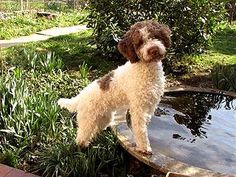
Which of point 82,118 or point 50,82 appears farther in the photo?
point 50,82

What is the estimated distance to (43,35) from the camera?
34.6ft

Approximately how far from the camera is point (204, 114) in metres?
4.95

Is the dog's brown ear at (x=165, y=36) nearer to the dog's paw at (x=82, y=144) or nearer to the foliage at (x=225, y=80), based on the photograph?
the dog's paw at (x=82, y=144)

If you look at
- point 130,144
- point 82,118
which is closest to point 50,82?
point 82,118

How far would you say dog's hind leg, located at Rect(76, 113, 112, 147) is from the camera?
391 centimetres

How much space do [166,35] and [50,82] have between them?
9.75 ft

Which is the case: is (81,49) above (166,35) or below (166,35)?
below

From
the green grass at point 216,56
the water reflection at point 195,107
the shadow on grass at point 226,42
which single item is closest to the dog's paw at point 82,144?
the water reflection at point 195,107

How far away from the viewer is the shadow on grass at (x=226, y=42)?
9.00 metres

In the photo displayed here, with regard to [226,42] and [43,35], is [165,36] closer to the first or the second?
[226,42]

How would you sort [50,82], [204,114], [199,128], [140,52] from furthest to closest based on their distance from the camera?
[50,82], [204,114], [199,128], [140,52]

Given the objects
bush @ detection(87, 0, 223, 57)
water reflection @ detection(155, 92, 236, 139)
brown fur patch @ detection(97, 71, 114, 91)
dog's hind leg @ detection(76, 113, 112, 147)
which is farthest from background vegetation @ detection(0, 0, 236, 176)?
water reflection @ detection(155, 92, 236, 139)

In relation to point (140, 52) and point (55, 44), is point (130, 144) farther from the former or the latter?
point (55, 44)

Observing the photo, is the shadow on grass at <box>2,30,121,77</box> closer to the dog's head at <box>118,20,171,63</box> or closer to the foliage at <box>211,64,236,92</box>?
the foliage at <box>211,64,236,92</box>
